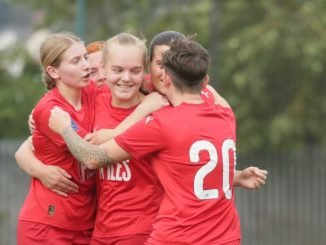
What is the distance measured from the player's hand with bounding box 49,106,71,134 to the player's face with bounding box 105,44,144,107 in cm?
33

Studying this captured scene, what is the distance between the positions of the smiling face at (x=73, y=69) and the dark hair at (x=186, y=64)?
678 millimetres

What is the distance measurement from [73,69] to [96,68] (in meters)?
0.65

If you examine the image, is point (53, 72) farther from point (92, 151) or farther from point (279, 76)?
point (279, 76)

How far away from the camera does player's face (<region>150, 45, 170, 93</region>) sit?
6.60 metres

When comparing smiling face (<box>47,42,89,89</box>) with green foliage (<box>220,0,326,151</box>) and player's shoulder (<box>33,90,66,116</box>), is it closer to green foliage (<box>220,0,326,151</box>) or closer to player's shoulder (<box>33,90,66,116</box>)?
player's shoulder (<box>33,90,66,116</box>)

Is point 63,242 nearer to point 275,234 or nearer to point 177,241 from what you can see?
point 177,241

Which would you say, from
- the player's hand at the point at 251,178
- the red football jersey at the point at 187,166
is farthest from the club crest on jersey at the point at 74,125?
the player's hand at the point at 251,178

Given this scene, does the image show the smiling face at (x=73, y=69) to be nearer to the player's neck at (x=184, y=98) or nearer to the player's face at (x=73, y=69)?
the player's face at (x=73, y=69)

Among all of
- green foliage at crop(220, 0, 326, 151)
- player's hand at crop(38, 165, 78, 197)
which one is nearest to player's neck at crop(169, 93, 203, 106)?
player's hand at crop(38, 165, 78, 197)

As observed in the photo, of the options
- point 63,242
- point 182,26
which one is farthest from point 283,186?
point 63,242

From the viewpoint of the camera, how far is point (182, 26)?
1698 centimetres

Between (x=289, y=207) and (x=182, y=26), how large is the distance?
3.29 metres

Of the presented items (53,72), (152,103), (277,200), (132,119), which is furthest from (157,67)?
(277,200)

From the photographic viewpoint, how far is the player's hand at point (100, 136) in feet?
21.0
